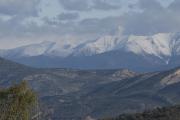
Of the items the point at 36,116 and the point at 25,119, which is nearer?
the point at 25,119

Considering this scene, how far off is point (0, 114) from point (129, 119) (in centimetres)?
2909

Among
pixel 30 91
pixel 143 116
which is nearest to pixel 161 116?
pixel 143 116

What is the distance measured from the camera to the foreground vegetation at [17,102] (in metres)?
140

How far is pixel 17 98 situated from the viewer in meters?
141

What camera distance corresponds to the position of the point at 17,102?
14100 cm

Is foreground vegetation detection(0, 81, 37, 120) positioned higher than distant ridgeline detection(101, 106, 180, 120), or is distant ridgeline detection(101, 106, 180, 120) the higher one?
foreground vegetation detection(0, 81, 37, 120)

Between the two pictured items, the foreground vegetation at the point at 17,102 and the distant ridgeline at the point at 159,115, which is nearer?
the distant ridgeline at the point at 159,115

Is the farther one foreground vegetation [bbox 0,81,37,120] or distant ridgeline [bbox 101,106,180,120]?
foreground vegetation [bbox 0,81,37,120]

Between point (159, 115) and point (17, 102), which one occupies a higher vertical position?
point (17, 102)

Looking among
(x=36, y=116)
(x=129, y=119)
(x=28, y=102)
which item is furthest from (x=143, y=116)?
(x=36, y=116)

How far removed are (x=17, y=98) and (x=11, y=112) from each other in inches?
135

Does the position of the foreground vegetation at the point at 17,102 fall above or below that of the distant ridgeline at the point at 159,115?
above

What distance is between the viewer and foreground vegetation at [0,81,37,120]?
139875 millimetres

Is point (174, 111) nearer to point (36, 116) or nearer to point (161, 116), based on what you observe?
point (161, 116)
